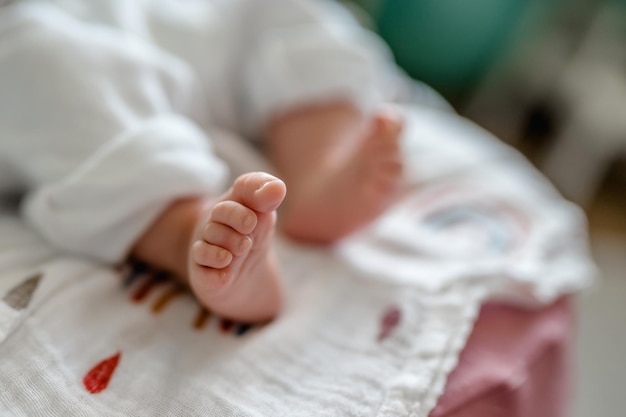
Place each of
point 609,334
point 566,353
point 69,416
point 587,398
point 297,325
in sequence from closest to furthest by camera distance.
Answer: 1. point 69,416
2. point 297,325
3. point 566,353
4. point 587,398
5. point 609,334

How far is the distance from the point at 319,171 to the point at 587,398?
1.77 ft

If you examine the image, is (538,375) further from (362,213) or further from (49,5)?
(49,5)

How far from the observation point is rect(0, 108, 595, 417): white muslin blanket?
40cm

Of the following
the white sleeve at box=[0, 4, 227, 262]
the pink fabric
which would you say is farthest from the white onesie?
the pink fabric

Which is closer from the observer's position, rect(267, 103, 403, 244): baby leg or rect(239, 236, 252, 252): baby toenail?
rect(239, 236, 252, 252): baby toenail

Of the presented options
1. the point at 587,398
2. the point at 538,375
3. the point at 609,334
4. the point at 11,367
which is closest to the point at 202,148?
the point at 11,367

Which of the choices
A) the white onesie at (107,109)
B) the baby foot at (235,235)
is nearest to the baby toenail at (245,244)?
the baby foot at (235,235)

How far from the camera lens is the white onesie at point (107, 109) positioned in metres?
0.48

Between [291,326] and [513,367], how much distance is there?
185 mm

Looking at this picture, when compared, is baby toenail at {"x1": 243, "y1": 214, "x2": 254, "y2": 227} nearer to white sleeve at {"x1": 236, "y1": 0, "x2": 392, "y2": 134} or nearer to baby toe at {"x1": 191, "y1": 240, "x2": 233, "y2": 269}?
baby toe at {"x1": 191, "y1": 240, "x2": 233, "y2": 269}

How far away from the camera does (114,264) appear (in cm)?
51

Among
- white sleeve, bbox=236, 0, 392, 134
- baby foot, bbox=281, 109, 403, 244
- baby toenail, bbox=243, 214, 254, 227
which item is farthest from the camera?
white sleeve, bbox=236, 0, 392, 134

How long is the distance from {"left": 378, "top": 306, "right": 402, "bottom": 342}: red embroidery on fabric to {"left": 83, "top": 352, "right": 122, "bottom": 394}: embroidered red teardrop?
198 millimetres

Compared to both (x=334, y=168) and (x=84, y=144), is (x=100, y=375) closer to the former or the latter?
(x=84, y=144)
